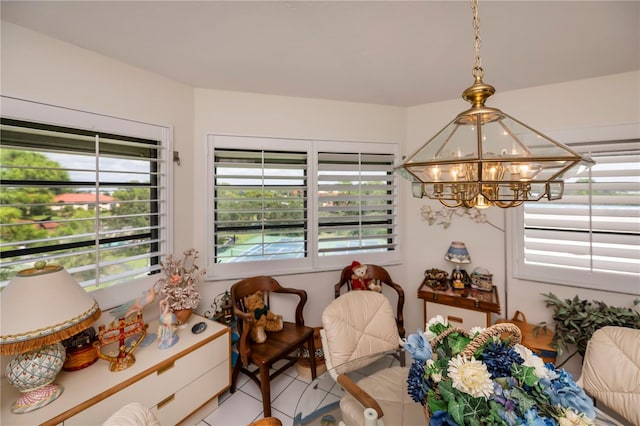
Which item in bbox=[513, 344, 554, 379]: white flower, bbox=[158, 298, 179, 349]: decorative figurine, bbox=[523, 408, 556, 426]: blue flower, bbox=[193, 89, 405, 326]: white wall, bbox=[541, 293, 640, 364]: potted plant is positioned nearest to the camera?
bbox=[523, 408, 556, 426]: blue flower

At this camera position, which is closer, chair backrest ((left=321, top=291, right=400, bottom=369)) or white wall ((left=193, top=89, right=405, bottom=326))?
chair backrest ((left=321, top=291, right=400, bottom=369))

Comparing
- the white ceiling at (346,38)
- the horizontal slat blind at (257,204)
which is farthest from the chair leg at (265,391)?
the white ceiling at (346,38)

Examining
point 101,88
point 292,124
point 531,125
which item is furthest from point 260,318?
point 531,125

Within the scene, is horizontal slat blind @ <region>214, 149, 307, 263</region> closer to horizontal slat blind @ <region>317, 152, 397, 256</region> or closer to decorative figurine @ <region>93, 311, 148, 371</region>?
horizontal slat blind @ <region>317, 152, 397, 256</region>

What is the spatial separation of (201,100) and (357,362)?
97.4 inches

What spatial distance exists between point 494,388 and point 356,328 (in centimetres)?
100

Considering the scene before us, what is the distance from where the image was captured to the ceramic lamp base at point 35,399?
1.18 meters

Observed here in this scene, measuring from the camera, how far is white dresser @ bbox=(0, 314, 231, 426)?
1202 mm

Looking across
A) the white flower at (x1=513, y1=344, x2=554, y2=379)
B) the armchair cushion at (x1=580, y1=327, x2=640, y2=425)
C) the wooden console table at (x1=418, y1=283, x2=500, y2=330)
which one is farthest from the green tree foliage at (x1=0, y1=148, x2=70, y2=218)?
the armchair cushion at (x1=580, y1=327, x2=640, y2=425)

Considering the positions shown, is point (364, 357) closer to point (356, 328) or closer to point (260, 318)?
point (356, 328)

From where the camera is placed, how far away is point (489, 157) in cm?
74

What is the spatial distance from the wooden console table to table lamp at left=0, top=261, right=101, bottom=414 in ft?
8.25

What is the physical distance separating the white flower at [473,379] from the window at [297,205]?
72.5 inches

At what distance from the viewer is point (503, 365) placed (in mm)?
854
